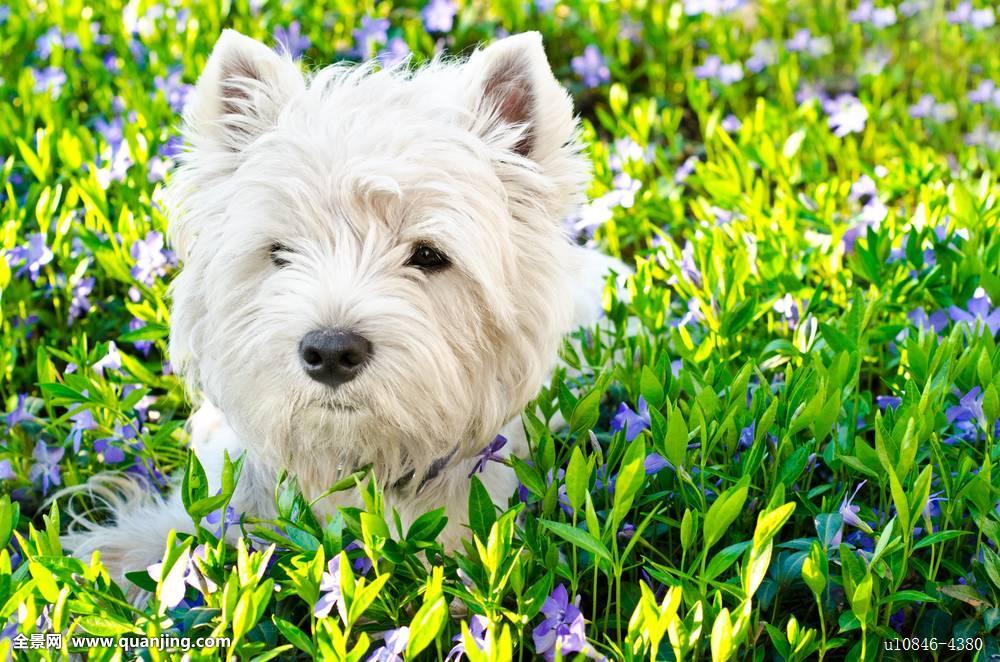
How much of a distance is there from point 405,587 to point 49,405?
149cm

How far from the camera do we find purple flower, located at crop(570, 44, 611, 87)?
20.4 ft

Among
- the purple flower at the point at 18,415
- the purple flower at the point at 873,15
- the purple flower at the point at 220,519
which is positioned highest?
the purple flower at the point at 873,15

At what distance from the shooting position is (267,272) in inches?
108

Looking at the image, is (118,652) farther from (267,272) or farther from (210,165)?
(210,165)

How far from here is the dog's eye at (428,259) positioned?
Result: 2.75 m

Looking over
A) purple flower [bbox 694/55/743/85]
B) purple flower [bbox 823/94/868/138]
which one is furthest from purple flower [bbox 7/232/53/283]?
purple flower [bbox 694/55/743/85]

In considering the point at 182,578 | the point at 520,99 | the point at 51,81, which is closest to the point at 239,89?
the point at 520,99

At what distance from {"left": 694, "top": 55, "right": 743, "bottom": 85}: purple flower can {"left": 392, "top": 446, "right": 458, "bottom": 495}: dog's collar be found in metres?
3.91

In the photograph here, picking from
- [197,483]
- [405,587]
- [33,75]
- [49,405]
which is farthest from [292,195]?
[33,75]

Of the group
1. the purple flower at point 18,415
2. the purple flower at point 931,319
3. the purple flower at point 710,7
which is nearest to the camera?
the purple flower at point 18,415

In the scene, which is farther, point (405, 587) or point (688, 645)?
point (405, 587)

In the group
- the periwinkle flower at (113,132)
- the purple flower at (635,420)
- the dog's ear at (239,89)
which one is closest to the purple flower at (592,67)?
the periwinkle flower at (113,132)

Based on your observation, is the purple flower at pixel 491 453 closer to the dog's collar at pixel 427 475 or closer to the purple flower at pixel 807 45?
the dog's collar at pixel 427 475

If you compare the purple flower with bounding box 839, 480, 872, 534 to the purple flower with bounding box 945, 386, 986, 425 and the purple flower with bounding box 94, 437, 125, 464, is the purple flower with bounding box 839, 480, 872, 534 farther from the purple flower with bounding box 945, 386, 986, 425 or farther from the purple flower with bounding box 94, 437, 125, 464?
the purple flower with bounding box 94, 437, 125, 464
